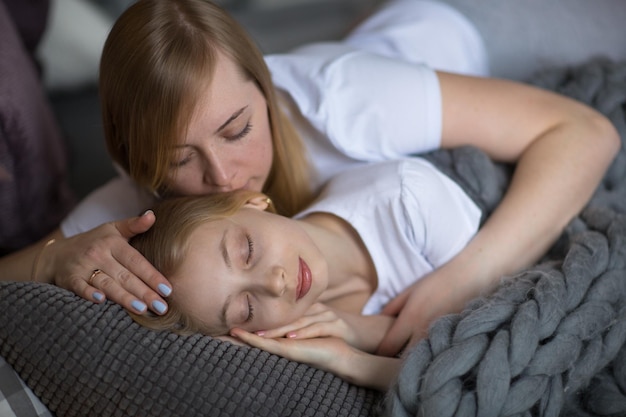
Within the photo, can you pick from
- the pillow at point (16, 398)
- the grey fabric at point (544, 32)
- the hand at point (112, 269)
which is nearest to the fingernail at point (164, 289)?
the hand at point (112, 269)

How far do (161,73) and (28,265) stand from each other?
16.2 inches

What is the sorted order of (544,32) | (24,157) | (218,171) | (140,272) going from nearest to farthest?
(140,272) < (218,171) < (24,157) < (544,32)

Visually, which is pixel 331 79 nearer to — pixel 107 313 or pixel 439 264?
pixel 439 264

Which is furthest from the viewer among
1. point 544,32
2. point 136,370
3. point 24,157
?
point 544,32

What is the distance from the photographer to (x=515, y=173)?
1.25 metres

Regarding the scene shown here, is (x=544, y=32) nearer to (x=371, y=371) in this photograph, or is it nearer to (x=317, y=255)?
(x=317, y=255)

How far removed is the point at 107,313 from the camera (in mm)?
962

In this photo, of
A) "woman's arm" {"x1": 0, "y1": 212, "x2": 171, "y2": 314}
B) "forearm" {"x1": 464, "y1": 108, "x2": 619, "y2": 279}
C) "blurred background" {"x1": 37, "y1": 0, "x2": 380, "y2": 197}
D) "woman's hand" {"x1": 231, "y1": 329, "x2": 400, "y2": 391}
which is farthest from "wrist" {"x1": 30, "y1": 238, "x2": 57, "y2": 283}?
"blurred background" {"x1": 37, "y1": 0, "x2": 380, "y2": 197}

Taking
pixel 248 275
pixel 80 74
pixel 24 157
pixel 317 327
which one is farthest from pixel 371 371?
pixel 80 74

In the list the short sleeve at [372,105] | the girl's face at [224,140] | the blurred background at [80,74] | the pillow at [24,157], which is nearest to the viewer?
the girl's face at [224,140]

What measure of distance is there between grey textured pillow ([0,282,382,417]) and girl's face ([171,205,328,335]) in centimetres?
7

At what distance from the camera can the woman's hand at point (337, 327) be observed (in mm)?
1051

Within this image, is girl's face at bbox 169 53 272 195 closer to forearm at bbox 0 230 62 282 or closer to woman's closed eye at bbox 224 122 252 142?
woman's closed eye at bbox 224 122 252 142

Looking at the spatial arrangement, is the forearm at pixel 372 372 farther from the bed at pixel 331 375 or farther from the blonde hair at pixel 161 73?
the blonde hair at pixel 161 73
